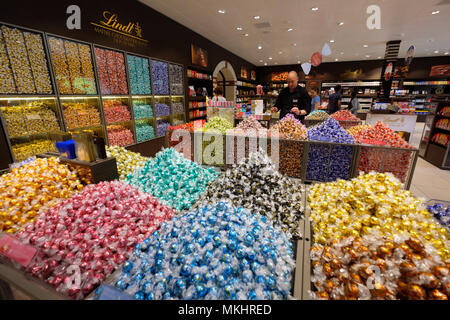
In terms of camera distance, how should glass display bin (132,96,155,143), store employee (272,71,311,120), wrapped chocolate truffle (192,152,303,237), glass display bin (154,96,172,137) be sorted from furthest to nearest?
1. glass display bin (154,96,172,137)
2. glass display bin (132,96,155,143)
3. store employee (272,71,311,120)
4. wrapped chocolate truffle (192,152,303,237)

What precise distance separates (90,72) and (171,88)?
8.26 feet

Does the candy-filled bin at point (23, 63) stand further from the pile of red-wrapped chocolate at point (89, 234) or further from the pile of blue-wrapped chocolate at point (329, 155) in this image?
the pile of blue-wrapped chocolate at point (329, 155)

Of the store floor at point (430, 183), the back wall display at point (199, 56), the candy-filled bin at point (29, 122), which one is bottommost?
the store floor at point (430, 183)

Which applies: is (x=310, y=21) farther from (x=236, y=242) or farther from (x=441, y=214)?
(x=236, y=242)

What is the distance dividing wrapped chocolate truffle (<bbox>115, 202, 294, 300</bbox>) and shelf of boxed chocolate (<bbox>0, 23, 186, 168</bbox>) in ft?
6.93

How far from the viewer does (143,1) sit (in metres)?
4.73

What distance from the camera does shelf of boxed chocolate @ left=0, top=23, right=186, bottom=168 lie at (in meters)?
2.83

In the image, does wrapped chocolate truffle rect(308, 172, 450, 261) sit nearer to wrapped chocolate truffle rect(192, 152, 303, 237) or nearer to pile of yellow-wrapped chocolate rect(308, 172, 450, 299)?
pile of yellow-wrapped chocolate rect(308, 172, 450, 299)

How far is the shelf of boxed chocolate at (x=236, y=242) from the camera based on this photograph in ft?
2.86

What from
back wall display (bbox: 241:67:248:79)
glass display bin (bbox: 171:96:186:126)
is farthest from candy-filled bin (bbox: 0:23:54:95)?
back wall display (bbox: 241:67:248:79)

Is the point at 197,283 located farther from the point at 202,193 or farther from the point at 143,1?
the point at 143,1

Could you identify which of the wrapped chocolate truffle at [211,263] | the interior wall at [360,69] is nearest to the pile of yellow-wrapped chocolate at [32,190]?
the wrapped chocolate truffle at [211,263]

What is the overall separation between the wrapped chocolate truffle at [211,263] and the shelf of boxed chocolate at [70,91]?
6.93 ft

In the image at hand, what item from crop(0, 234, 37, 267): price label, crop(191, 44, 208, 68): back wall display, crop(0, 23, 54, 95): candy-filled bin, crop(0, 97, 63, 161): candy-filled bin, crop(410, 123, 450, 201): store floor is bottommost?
crop(410, 123, 450, 201): store floor
